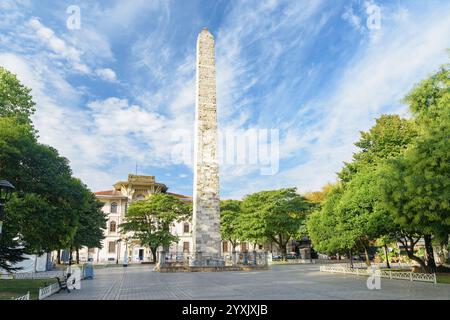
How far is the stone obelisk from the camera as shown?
28.6 meters

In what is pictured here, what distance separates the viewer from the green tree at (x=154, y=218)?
4372cm

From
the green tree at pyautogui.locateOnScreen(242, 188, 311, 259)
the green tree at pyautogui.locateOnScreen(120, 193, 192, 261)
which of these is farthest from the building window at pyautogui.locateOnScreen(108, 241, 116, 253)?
the green tree at pyautogui.locateOnScreen(242, 188, 311, 259)

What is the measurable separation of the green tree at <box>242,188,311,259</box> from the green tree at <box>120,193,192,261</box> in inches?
340

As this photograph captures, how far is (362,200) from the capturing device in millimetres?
21484

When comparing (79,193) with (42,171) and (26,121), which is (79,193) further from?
(26,121)

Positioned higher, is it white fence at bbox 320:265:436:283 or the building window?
the building window

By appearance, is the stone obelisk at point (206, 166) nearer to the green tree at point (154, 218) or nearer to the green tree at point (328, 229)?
the green tree at point (328, 229)

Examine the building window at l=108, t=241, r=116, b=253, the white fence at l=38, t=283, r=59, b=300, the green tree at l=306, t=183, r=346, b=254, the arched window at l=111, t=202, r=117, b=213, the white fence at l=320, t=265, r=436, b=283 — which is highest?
the arched window at l=111, t=202, r=117, b=213

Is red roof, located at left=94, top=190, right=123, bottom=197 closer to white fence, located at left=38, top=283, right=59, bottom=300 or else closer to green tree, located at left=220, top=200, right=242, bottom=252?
green tree, located at left=220, top=200, right=242, bottom=252

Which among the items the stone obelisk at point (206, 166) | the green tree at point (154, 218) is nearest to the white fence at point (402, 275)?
the stone obelisk at point (206, 166)

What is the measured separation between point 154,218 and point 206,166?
20946 millimetres

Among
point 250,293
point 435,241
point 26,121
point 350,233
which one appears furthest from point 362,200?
point 26,121

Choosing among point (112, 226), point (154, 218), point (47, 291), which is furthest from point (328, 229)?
point (112, 226)

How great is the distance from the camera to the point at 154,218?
4756 cm
